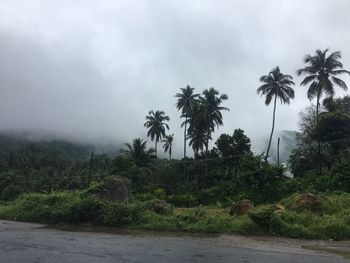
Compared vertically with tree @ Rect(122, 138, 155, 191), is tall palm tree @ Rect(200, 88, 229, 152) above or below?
above

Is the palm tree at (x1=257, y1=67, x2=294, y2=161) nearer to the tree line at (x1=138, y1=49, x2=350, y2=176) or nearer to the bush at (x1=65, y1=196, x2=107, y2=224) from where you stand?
the tree line at (x1=138, y1=49, x2=350, y2=176)

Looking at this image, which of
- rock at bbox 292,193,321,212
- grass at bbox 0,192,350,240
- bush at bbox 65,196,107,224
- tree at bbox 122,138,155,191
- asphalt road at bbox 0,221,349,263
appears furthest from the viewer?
tree at bbox 122,138,155,191

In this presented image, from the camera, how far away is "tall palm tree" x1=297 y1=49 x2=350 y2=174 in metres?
56.7

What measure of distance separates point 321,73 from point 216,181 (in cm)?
1881

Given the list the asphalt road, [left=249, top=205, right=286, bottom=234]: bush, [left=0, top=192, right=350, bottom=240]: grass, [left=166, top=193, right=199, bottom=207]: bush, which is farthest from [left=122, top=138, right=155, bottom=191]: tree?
the asphalt road

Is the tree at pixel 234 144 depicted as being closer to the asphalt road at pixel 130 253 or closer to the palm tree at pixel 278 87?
the palm tree at pixel 278 87

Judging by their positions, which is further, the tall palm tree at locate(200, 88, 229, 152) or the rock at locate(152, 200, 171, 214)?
the tall palm tree at locate(200, 88, 229, 152)

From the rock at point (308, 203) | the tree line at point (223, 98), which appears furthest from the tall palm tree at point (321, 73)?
the rock at point (308, 203)

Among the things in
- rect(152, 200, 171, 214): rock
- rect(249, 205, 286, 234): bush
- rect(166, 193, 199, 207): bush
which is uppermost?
rect(166, 193, 199, 207): bush

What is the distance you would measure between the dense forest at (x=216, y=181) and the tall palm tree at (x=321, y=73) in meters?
0.12

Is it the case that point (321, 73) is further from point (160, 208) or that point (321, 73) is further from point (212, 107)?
point (160, 208)

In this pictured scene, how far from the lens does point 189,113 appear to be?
73062 millimetres

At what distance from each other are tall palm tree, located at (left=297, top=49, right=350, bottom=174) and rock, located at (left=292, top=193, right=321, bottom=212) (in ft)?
88.3

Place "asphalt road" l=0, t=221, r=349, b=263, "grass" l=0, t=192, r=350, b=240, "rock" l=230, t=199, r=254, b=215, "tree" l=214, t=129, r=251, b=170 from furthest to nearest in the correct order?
"tree" l=214, t=129, r=251, b=170 → "rock" l=230, t=199, r=254, b=215 → "grass" l=0, t=192, r=350, b=240 → "asphalt road" l=0, t=221, r=349, b=263
